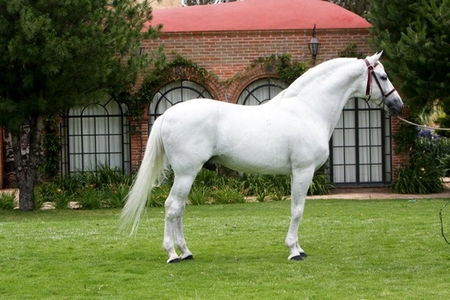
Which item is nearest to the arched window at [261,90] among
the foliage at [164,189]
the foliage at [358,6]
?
the foliage at [164,189]

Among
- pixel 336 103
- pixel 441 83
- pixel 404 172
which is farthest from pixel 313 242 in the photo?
pixel 404 172

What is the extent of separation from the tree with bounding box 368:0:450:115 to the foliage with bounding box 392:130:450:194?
80.9 inches

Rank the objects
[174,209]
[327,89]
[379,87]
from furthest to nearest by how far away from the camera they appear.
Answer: [379,87], [327,89], [174,209]

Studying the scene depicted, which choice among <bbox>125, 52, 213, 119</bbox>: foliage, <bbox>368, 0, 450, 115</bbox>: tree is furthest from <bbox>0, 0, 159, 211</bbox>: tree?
<bbox>368, 0, 450, 115</bbox>: tree

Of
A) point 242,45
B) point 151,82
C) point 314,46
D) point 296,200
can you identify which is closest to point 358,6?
point 314,46

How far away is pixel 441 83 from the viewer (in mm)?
16906

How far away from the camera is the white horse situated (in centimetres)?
877

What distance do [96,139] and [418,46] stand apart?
844 centimetres

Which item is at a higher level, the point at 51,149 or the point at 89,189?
the point at 51,149

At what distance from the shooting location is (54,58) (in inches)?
602

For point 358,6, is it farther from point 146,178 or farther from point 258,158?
point 146,178

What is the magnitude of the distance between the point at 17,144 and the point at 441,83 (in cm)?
875

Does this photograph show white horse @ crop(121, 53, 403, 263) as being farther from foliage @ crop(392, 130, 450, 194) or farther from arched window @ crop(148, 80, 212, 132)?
arched window @ crop(148, 80, 212, 132)

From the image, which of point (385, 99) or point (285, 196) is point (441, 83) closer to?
point (285, 196)
